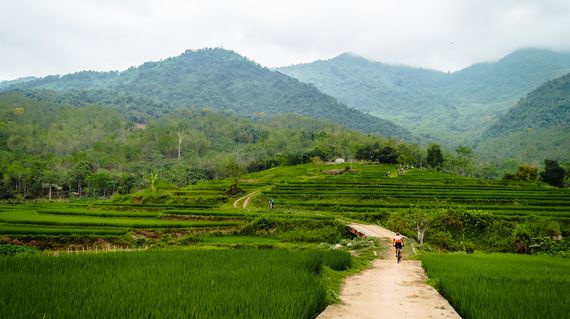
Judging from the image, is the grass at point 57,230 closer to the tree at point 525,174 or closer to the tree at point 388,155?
the tree at point 525,174

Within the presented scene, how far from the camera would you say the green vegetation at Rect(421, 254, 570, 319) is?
8.53 meters

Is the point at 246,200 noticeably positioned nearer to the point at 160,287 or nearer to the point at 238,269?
the point at 238,269

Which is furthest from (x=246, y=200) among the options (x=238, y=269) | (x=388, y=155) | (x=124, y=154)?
(x=124, y=154)

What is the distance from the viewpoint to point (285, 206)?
53906 mm

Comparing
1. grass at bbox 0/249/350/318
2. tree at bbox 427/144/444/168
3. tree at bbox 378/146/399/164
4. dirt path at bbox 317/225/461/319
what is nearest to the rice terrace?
grass at bbox 0/249/350/318

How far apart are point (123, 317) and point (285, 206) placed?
153 ft

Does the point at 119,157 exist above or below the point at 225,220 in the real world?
above

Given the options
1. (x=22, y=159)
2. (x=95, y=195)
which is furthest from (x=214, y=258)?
(x=22, y=159)

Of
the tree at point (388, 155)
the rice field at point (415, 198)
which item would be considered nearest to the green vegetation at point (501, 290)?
the rice field at point (415, 198)

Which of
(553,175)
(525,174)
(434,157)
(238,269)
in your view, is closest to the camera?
(238,269)

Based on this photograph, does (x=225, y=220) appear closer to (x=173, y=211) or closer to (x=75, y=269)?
(x=173, y=211)

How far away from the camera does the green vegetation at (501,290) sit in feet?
28.0

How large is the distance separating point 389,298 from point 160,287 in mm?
5730

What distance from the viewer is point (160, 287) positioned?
1014 cm
